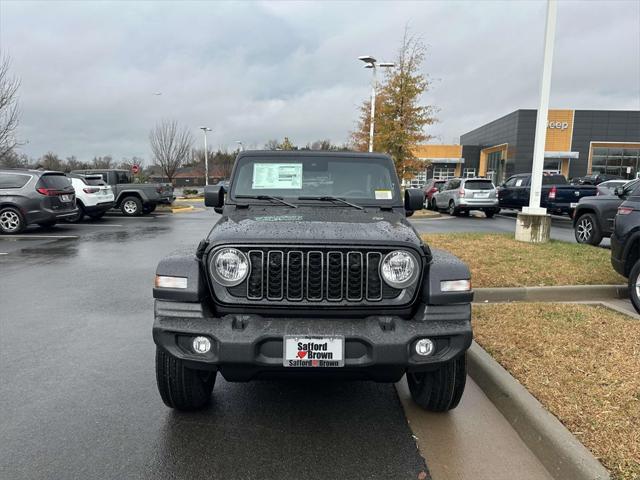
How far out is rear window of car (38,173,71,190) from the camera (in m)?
12.4

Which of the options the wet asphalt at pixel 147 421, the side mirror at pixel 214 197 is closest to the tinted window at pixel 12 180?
the wet asphalt at pixel 147 421

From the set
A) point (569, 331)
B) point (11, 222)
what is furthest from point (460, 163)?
point (569, 331)

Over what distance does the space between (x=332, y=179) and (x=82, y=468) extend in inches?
111

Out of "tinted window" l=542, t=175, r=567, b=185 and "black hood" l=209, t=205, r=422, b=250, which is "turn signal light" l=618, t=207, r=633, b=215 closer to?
"black hood" l=209, t=205, r=422, b=250

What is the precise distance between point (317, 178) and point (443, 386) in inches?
81.3

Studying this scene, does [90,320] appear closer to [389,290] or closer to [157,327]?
[157,327]

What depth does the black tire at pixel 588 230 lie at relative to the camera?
32.5 feet

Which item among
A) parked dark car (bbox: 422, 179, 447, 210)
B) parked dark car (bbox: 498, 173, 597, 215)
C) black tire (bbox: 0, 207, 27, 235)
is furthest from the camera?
parked dark car (bbox: 422, 179, 447, 210)

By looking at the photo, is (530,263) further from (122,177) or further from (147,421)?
(122,177)

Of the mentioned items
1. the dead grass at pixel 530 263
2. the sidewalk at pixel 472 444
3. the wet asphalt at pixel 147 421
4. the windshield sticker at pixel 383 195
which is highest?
the windshield sticker at pixel 383 195

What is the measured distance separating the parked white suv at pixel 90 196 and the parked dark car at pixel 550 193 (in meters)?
15.8

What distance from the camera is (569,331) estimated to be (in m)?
4.32

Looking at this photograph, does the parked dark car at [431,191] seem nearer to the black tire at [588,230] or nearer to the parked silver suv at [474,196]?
the parked silver suv at [474,196]

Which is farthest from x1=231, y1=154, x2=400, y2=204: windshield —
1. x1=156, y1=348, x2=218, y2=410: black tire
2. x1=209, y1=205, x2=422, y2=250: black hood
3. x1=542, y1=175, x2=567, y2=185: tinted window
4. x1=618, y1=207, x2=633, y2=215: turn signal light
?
x1=542, y1=175, x2=567, y2=185: tinted window
